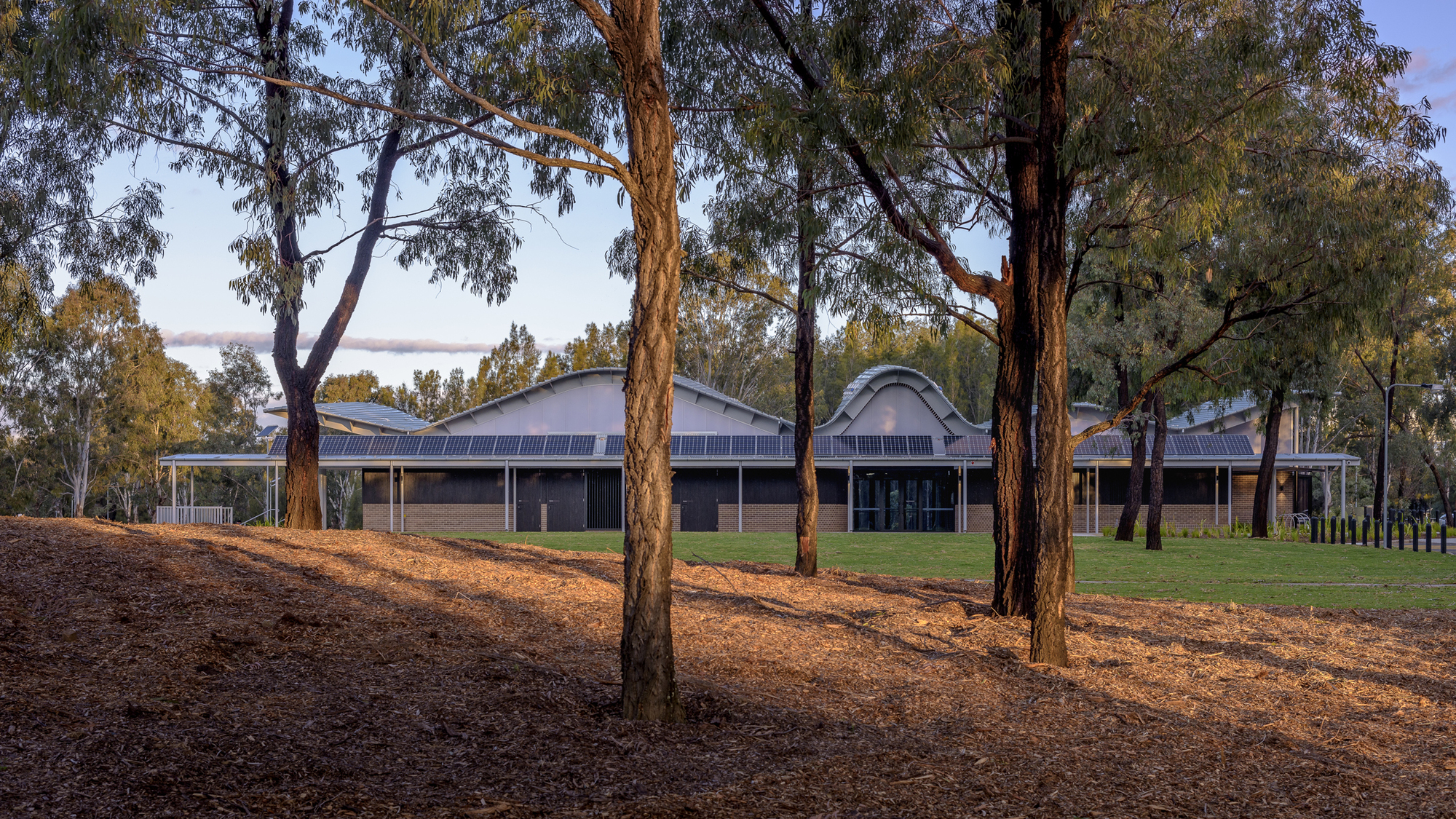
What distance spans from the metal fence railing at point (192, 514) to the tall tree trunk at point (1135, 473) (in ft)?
85.1

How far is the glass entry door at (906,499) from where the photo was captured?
130 ft

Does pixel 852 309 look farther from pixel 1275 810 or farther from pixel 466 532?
pixel 466 532

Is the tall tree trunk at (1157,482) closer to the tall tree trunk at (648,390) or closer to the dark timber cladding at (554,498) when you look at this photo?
the dark timber cladding at (554,498)

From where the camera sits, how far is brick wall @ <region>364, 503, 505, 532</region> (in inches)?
1522

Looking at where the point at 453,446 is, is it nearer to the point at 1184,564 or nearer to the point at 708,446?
the point at 708,446

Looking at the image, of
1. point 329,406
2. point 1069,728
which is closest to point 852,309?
point 1069,728

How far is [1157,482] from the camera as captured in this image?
2744 cm

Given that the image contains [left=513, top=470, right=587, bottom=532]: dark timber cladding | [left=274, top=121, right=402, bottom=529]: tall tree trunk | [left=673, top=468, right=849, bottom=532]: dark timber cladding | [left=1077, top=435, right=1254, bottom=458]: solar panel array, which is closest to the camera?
[left=274, top=121, right=402, bottom=529]: tall tree trunk

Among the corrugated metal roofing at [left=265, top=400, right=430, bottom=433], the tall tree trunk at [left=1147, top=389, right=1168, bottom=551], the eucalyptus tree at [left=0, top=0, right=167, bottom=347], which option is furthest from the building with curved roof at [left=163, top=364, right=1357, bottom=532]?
the eucalyptus tree at [left=0, top=0, right=167, bottom=347]

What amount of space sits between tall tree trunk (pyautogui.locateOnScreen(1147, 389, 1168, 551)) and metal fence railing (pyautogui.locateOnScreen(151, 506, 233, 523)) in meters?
26.1

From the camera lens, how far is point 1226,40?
10.2 m

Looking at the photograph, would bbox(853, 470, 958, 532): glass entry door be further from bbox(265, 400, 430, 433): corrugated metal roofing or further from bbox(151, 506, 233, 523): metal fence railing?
bbox(151, 506, 233, 523): metal fence railing

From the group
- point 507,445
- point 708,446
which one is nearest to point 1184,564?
point 708,446

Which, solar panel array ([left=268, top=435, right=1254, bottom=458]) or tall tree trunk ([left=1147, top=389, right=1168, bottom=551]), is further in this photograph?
solar panel array ([left=268, top=435, right=1254, bottom=458])
